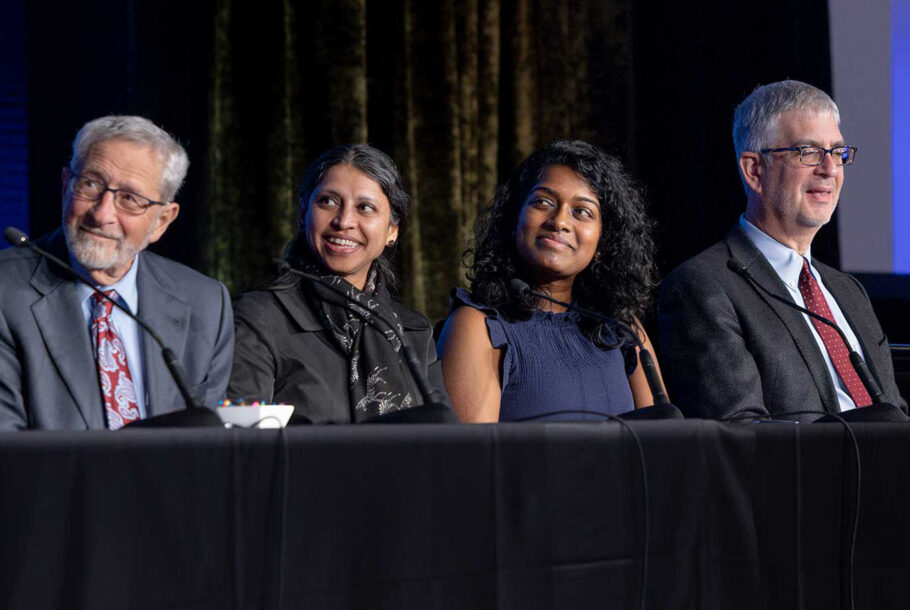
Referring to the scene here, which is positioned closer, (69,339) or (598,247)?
(69,339)

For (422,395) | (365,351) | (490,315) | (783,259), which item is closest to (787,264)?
(783,259)

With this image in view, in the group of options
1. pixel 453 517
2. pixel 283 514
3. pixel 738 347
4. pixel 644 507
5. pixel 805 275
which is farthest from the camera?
pixel 805 275

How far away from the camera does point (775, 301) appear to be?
2.46 meters

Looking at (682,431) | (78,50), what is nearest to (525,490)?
(682,431)

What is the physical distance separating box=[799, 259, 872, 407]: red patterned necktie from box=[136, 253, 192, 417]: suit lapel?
1.39 m

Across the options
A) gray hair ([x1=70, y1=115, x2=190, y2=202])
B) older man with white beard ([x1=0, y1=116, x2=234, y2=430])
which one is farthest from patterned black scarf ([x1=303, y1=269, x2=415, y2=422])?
gray hair ([x1=70, y1=115, x2=190, y2=202])

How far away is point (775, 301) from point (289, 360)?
1.08 m

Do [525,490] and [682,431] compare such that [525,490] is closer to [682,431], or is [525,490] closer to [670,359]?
[682,431]

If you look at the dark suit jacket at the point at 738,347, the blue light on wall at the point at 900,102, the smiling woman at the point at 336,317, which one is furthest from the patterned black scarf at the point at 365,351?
the blue light on wall at the point at 900,102

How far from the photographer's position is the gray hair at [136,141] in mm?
2113

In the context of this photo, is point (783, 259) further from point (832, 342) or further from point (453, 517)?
point (453, 517)

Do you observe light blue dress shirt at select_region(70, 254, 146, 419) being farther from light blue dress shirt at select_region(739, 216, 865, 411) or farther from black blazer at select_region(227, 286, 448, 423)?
light blue dress shirt at select_region(739, 216, 865, 411)

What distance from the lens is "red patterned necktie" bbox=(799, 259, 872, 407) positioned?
7.96 ft

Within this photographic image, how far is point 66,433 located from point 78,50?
2142 mm
